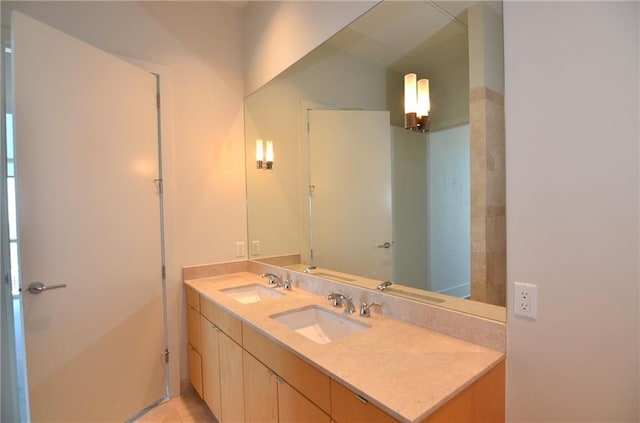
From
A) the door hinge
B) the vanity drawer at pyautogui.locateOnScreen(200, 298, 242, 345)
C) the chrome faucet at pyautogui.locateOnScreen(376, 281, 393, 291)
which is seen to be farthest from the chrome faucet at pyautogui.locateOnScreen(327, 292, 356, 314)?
the door hinge

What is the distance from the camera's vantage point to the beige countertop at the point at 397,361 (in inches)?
32.5

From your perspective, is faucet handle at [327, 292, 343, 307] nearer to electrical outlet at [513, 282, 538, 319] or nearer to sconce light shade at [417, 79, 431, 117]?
electrical outlet at [513, 282, 538, 319]

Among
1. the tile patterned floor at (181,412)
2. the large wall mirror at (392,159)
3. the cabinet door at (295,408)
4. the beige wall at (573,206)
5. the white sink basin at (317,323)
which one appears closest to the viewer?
the beige wall at (573,206)

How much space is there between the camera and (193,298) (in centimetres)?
215

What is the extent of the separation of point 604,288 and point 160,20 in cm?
280

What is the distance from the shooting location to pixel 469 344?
1.13 meters

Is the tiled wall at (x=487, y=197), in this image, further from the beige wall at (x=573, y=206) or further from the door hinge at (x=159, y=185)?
the door hinge at (x=159, y=185)

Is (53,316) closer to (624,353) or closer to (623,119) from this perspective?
(624,353)

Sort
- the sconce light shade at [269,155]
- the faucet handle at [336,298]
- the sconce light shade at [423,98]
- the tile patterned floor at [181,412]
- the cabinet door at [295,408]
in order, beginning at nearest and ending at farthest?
the cabinet door at [295,408]
the sconce light shade at [423,98]
the faucet handle at [336,298]
the tile patterned floor at [181,412]
the sconce light shade at [269,155]

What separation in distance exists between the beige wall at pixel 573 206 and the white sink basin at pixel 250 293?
4.73 ft

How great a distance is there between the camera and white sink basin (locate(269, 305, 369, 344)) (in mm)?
1502

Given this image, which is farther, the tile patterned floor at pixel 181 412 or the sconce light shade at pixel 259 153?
the sconce light shade at pixel 259 153

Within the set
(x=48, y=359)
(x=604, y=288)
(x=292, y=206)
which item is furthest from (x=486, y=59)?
(x=48, y=359)

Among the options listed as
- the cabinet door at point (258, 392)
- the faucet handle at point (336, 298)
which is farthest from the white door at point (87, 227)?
the faucet handle at point (336, 298)
